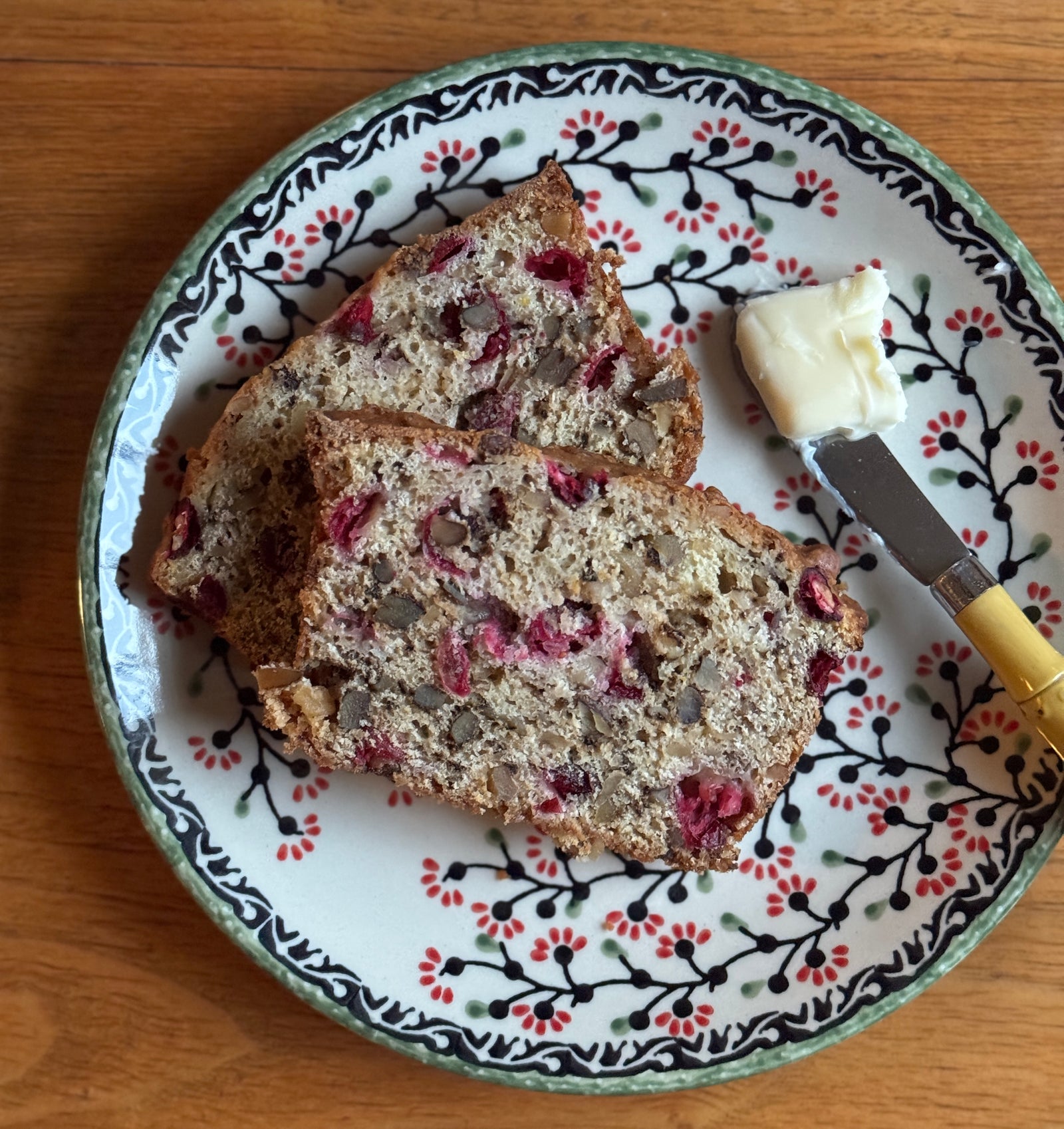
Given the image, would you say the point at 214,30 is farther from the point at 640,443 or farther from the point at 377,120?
the point at 640,443

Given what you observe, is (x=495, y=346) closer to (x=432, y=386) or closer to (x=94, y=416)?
(x=432, y=386)

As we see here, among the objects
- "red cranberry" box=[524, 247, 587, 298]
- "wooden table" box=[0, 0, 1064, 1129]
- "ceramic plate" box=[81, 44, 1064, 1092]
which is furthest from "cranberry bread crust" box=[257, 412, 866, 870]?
"wooden table" box=[0, 0, 1064, 1129]

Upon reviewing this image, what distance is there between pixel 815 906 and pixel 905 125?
179 cm

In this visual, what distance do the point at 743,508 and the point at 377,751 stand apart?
958 mm

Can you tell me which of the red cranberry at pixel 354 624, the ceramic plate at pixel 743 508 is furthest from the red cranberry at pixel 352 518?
the ceramic plate at pixel 743 508

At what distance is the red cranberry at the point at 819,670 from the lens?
196cm

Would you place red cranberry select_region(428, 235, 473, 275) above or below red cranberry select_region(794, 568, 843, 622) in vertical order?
above

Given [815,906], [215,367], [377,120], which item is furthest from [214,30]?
[815,906]

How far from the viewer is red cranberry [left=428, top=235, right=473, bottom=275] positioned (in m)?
2.00

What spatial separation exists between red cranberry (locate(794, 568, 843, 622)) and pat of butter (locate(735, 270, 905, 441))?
34cm

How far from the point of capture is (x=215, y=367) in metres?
2.10

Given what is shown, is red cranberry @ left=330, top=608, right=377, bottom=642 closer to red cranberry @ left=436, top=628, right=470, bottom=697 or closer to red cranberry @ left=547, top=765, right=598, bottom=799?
red cranberry @ left=436, top=628, right=470, bottom=697

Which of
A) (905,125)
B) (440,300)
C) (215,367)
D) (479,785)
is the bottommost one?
(479,785)

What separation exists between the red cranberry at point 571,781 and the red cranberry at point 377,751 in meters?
0.30
